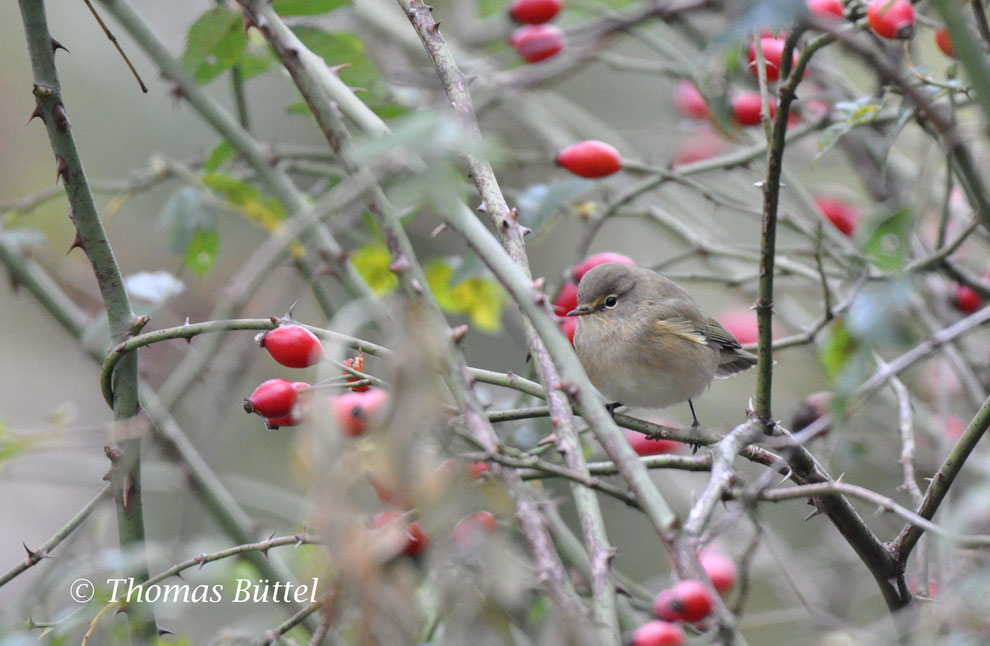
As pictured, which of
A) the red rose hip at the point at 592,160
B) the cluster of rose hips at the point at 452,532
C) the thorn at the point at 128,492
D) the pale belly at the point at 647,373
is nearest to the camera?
the cluster of rose hips at the point at 452,532

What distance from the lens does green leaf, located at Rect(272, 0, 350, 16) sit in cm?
296

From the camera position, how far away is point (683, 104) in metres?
5.18

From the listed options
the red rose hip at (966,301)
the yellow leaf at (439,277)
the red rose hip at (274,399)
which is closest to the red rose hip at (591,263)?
the yellow leaf at (439,277)

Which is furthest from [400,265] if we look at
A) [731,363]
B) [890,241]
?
[731,363]

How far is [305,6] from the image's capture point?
299 cm

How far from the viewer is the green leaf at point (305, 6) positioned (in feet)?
9.72

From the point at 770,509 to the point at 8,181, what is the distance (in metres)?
5.77

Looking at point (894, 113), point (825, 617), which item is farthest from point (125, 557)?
point (894, 113)

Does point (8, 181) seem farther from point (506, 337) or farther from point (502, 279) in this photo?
point (502, 279)

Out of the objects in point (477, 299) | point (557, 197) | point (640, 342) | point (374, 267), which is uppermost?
point (557, 197)

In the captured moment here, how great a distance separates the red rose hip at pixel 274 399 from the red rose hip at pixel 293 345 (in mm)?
60

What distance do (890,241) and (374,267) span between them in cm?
196

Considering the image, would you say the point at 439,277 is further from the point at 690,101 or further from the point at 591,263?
the point at 690,101

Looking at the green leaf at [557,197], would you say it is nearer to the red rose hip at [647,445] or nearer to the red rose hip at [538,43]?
the red rose hip at [538,43]
